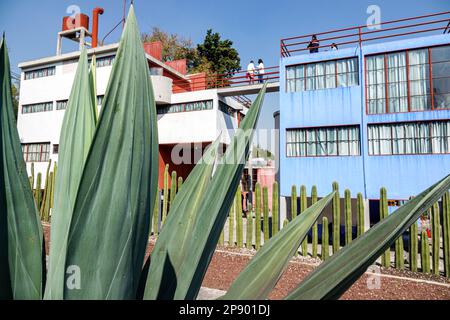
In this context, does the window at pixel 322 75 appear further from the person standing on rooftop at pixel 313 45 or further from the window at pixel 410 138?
the window at pixel 410 138

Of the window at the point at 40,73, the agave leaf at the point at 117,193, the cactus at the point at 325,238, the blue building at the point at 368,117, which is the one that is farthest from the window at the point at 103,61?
the agave leaf at the point at 117,193

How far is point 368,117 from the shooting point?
1062 centimetres

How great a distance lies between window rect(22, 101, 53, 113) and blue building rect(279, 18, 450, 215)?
1492cm

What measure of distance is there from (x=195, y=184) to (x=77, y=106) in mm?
418

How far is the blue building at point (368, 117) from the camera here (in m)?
9.81

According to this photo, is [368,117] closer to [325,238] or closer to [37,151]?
[325,238]

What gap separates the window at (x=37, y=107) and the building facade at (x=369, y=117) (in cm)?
1492

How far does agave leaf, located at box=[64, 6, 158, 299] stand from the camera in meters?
0.51

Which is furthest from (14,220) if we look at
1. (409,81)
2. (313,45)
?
(313,45)

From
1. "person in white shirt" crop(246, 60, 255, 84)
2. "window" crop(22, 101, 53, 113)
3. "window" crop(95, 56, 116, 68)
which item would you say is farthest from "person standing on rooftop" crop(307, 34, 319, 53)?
"window" crop(22, 101, 53, 113)

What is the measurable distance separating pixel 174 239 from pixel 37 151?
828 inches

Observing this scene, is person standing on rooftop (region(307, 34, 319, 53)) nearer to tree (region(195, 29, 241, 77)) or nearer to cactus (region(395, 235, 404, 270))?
cactus (region(395, 235, 404, 270))
